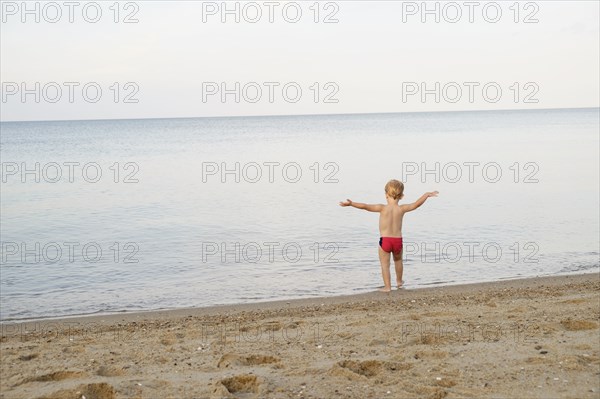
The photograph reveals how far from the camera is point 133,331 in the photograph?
26.9 feet

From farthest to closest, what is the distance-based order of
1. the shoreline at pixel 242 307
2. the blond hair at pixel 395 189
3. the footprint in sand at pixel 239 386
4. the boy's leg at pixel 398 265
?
the boy's leg at pixel 398 265 → the blond hair at pixel 395 189 → the shoreline at pixel 242 307 → the footprint in sand at pixel 239 386

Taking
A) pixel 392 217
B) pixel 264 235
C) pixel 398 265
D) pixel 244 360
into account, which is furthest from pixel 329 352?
pixel 264 235

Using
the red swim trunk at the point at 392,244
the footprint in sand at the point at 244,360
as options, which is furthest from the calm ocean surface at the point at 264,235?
→ the footprint in sand at the point at 244,360

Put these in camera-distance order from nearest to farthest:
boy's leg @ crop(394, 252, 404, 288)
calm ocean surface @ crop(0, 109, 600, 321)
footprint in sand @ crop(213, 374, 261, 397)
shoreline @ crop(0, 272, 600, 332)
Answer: footprint in sand @ crop(213, 374, 261, 397) < shoreline @ crop(0, 272, 600, 332) < boy's leg @ crop(394, 252, 404, 288) < calm ocean surface @ crop(0, 109, 600, 321)

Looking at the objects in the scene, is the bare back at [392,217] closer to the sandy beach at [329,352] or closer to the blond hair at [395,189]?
the blond hair at [395,189]

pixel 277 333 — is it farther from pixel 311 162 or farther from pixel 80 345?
pixel 311 162

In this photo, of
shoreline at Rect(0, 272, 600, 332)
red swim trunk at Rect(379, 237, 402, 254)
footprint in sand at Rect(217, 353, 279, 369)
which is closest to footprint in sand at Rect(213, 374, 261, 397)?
footprint in sand at Rect(217, 353, 279, 369)

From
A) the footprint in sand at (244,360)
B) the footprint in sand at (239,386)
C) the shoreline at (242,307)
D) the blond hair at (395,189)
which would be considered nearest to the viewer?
the footprint in sand at (239,386)

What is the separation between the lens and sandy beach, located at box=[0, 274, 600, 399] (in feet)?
18.4

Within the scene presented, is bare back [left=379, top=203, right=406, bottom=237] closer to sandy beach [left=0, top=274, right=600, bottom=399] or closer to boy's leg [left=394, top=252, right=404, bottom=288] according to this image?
boy's leg [left=394, top=252, right=404, bottom=288]

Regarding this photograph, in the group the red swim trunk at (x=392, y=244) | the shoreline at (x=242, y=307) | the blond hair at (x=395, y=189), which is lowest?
the shoreline at (x=242, y=307)

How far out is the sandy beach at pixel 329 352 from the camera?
5.60 metres

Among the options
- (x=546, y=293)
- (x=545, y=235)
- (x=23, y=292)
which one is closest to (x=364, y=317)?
(x=546, y=293)

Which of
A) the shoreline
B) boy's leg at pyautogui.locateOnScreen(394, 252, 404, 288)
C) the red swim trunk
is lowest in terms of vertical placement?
the shoreline
